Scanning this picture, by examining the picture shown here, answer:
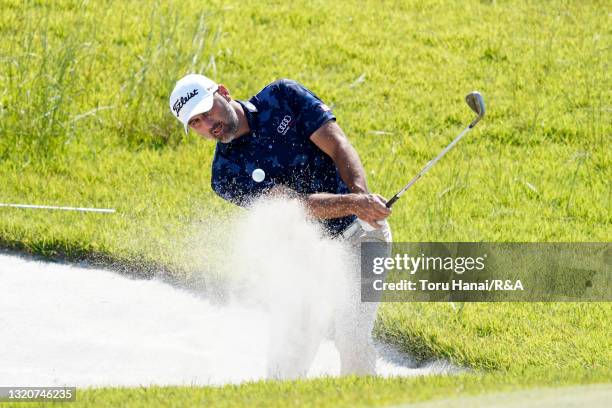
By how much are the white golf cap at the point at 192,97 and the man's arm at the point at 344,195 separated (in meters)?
0.58

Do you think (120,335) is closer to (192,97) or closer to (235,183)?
(235,183)

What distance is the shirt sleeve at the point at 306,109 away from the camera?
21.0 feet

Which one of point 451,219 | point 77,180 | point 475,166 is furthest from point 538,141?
point 77,180

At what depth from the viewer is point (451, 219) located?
9328mm

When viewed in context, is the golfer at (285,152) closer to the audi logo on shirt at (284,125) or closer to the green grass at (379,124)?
the audi logo on shirt at (284,125)

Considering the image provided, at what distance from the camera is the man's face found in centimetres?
634

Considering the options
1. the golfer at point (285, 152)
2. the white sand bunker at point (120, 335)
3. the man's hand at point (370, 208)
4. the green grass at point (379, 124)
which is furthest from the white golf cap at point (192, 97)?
the green grass at point (379, 124)

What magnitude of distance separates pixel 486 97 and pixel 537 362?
15.7 feet

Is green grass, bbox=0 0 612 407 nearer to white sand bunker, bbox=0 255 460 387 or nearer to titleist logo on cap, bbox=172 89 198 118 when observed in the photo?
white sand bunker, bbox=0 255 460 387

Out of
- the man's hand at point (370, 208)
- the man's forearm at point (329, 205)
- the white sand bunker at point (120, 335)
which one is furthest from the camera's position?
the white sand bunker at point (120, 335)

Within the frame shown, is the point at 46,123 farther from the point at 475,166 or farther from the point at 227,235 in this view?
the point at 475,166

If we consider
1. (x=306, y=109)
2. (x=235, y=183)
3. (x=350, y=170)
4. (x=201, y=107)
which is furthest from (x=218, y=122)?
(x=350, y=170)

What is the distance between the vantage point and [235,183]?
6.49 meters

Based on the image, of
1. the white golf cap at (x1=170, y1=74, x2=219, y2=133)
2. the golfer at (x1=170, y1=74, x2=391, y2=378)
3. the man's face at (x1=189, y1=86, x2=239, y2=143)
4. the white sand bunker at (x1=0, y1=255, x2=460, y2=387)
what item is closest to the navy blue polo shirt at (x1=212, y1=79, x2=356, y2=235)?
the golfer at (x1=170, y1=74, x2=391, y2=378)
